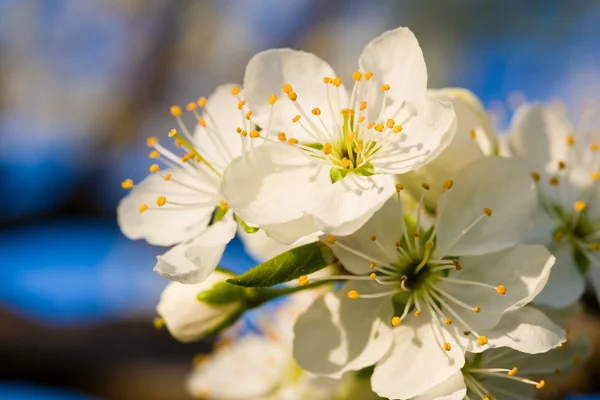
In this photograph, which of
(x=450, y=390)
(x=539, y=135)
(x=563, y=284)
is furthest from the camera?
(x=539, y=135)

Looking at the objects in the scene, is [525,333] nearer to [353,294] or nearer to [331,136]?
[353,294]

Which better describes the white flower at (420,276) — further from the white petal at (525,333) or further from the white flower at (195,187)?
the white flower at (195,187)

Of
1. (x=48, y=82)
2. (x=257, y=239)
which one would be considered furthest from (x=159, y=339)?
(x=48, y=82)

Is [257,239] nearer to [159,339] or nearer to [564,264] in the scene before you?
[564,264]

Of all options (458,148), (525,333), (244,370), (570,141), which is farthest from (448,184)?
(244,370)

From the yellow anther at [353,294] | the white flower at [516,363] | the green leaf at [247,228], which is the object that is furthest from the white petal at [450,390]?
the green leaf at [247,228]
